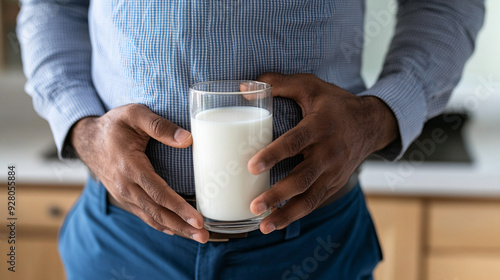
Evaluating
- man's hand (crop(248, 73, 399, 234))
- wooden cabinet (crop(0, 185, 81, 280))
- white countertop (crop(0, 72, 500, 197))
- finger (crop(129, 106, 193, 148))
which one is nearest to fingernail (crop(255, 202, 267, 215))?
man's hand (crop(248, 73, 399, 234))

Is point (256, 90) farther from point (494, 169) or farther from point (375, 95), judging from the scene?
point (494, 169)

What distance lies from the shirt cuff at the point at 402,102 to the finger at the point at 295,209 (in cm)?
17

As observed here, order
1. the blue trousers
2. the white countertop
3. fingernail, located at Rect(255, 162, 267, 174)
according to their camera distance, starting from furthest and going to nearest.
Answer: the white countertop, the blue trousers, fingernail, located at Rect(255, 162, 267, 174)

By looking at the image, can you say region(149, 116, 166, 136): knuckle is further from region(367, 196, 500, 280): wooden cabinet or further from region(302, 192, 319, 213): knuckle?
region(367, 196, 500, 280): wooden cabinet

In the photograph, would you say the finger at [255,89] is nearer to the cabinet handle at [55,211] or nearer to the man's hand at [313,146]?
the man's hand at [313,146]

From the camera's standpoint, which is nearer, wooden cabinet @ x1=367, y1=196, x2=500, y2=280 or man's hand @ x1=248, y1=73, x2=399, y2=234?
man's hand @ x1=248, y1=73, x2=399, y2=234

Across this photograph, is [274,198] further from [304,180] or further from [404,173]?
[404,173]

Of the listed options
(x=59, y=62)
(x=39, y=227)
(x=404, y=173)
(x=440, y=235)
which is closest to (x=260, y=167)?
(x=59, y=62)

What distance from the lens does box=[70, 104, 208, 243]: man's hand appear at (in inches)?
21.0

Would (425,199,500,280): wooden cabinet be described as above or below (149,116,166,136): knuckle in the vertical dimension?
below

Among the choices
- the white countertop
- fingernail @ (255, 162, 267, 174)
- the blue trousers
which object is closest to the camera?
fingernail @ (255, 162, 267, 174)

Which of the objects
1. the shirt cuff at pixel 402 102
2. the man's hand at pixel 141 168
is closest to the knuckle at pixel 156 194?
the man's hand at pixel 141 168

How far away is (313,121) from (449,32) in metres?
0.32

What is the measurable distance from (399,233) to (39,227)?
101cm
